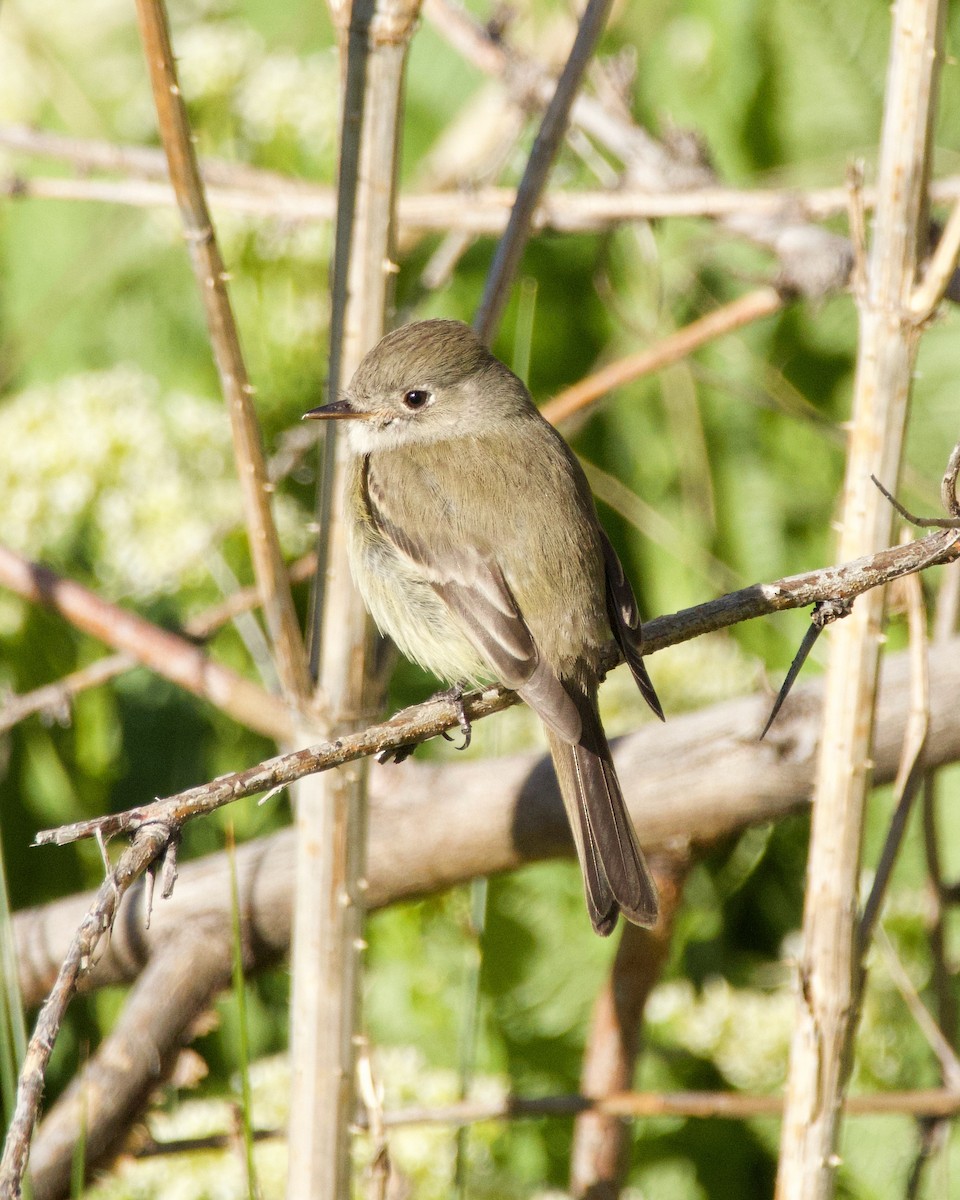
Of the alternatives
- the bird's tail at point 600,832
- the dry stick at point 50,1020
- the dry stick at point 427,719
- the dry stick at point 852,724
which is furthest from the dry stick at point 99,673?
the dry stick at point 50,1020

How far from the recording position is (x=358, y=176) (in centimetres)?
204

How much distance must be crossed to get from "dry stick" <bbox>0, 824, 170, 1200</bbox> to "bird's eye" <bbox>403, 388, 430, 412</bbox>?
1.65 meters

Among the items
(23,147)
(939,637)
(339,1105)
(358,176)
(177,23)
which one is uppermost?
(177,23)

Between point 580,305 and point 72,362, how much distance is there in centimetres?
169

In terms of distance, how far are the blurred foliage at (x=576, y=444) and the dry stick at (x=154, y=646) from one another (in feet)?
1.29

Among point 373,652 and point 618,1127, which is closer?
point 373,652

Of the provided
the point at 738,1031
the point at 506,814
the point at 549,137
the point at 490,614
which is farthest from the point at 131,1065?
the point at 549,137

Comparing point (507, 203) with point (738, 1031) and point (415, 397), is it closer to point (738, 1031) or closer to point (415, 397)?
point (415, 397)

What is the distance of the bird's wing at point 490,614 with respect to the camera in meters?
2.31

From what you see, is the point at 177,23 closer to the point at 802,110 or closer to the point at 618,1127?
the point at 802,110

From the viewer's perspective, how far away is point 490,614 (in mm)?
2428

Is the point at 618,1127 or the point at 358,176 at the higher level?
the point at 358,176

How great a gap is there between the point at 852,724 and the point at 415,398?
1222 millimetres

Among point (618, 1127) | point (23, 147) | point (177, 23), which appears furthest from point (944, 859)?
point (177, 23)
